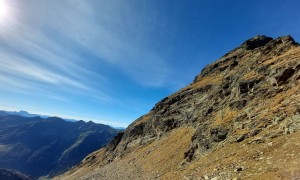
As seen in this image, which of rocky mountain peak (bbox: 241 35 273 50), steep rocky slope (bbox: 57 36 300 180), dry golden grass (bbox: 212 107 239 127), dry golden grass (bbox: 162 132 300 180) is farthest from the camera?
rocky mountain peak (bbox: 241 35 273 50)

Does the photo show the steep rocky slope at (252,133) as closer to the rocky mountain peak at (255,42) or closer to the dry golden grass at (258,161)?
the dry golden grass at (258,161)

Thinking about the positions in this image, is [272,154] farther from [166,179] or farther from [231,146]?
[166,179]

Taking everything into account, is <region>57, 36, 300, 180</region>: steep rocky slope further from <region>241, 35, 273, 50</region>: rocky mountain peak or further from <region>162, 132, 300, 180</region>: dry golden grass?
<region>241, 35, 273, 50</region>: rocky mountain peak

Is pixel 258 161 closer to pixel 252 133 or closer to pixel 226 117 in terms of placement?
pixel 252 133

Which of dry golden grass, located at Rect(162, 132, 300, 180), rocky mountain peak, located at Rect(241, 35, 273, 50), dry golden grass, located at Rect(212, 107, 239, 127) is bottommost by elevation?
dry golden grass, located at Rect(162, 132, 300, 180)

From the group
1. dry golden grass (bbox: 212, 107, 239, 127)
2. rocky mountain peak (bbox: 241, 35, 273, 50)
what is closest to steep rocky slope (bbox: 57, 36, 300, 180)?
dry golden grass (bbox: 212, 107, 239, 127)

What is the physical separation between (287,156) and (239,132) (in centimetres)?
1347

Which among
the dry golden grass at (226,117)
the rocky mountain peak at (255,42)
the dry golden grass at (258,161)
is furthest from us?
the rocky mountain peak at (255,42)

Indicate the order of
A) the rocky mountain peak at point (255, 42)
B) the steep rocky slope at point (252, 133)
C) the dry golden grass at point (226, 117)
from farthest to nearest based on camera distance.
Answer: the rocky mountain peak at point (255, 42) → the dry golden grass at point (226, 117) → the steep rocky slope at point (252, 133)

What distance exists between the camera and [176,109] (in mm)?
93938

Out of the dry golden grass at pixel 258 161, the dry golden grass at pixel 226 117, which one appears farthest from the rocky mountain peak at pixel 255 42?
the dry golden grass at pixel 258 161

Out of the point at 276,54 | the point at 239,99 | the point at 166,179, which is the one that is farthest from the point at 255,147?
the point at 276,54

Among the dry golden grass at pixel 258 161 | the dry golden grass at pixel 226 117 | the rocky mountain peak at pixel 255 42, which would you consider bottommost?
the dry golden grass at pixel 258 161

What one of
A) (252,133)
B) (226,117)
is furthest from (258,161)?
(226,117)
